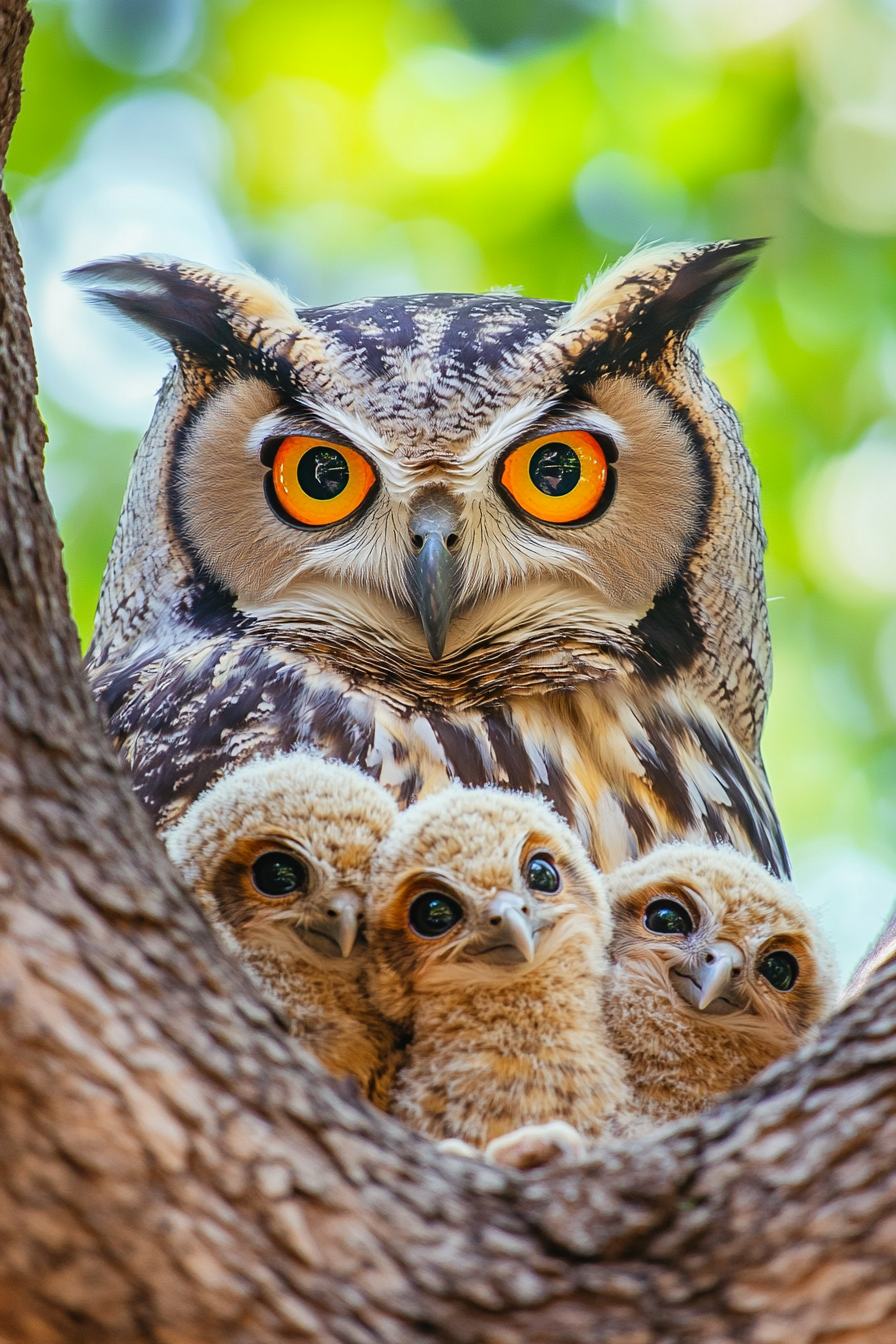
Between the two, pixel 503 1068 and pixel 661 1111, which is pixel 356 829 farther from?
pixel 661 1111

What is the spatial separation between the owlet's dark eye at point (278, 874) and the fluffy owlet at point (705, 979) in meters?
0.43

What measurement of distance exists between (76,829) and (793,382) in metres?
3.92

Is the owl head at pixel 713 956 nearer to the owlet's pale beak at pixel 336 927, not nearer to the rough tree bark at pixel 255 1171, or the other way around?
the owlet's pale beak at pixel 336 927

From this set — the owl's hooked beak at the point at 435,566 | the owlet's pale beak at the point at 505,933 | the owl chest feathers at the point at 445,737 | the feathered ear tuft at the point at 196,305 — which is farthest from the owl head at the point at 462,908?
the feathered ear tuft at the point at 196,305

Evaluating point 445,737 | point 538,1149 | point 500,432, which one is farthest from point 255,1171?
point 500,432

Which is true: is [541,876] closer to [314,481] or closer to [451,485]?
[451,485]

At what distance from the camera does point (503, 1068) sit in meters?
1.57

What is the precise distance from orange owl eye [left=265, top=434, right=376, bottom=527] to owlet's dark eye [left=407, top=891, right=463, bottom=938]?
830mm

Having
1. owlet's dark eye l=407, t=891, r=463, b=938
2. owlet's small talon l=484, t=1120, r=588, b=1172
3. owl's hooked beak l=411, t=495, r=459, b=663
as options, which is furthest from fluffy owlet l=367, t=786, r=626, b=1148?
owl's hooked beak l=411, t=495, r=459, b=663

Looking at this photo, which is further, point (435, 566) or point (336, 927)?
point (435, 566)

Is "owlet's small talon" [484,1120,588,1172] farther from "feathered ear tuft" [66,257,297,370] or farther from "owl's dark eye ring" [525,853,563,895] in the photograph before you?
"feathered ear tuft" [66,257,297,370]

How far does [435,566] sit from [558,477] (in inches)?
12.9

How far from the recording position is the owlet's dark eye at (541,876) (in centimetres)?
172

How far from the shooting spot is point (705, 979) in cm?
166
